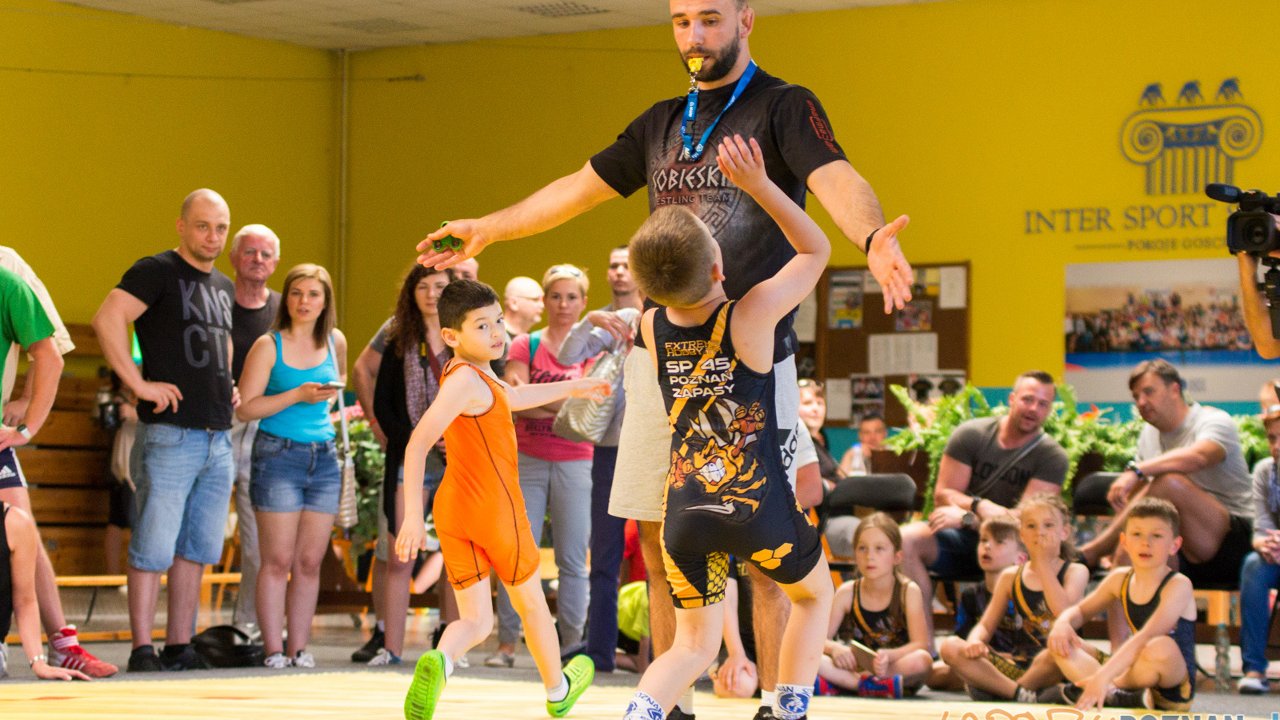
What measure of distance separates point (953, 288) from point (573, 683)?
766 centimetres

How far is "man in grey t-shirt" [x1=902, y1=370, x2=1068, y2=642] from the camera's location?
20.3 ft

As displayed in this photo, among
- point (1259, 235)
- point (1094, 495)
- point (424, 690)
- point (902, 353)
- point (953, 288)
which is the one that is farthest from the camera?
point (902, 353)

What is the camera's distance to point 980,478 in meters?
6.44

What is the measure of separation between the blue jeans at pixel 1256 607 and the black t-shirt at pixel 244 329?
3.78 metres

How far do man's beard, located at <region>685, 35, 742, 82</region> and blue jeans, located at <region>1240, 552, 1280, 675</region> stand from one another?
353 cm

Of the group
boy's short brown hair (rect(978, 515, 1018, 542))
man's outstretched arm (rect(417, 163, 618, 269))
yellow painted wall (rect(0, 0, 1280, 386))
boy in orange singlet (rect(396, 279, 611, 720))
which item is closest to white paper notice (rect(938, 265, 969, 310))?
yellow painted wall (rect(0, 0, 1280, 386))

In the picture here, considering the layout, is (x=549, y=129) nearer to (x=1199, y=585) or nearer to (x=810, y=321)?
(x=810, y=321)

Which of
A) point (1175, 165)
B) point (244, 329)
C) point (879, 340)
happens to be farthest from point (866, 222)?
point (879, 340)

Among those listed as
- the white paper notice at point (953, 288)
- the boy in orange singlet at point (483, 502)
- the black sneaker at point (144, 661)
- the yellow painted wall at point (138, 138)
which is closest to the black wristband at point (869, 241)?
the boy in orange singlet at point (483, 502)

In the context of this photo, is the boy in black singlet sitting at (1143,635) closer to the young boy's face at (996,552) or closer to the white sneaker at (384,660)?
the young boy's face at (996,552)

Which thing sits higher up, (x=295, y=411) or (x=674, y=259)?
(x=674, y=259)

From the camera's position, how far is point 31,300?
5.06m

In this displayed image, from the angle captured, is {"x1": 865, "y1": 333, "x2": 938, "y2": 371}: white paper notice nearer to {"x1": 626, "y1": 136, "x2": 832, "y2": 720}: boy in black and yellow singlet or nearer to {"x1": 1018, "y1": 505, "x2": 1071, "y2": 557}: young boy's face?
{"x1": 1018, "y1": 505, "x2": 1071, "y2": 557}: young boy's face

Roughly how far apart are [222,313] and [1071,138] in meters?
6.78
